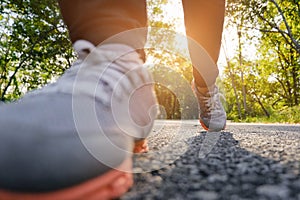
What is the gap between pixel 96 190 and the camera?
67 cm

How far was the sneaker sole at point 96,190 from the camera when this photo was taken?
619 millimetres

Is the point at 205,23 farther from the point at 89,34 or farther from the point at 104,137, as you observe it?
the point at 104,137

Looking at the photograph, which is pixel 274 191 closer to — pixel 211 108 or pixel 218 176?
pixel 218 176

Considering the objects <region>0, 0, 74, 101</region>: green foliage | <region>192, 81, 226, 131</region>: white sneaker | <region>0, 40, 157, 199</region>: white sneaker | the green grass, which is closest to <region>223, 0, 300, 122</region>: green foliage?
the green grass

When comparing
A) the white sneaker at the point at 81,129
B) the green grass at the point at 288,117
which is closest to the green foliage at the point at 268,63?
the green grass at the point at 288,117

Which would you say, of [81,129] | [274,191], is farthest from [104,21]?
[274,191]

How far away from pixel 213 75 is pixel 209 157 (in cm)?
82

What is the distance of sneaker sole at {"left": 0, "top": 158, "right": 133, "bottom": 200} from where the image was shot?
0.62 meters

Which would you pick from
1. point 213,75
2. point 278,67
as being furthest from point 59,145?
point 278,67

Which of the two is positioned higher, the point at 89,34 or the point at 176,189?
the point at 89,34

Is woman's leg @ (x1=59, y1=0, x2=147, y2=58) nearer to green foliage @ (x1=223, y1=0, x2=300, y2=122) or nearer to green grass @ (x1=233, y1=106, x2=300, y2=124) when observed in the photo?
green grass @ (x1=233, y1=106, x2=300, y2=124)

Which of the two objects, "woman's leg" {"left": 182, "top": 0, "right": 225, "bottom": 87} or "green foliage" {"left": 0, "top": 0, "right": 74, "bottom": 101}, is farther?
"green foliage" {"left": 0, "top": 0, "right": 74, "bottom": 101}

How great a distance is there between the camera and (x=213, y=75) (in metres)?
1.97

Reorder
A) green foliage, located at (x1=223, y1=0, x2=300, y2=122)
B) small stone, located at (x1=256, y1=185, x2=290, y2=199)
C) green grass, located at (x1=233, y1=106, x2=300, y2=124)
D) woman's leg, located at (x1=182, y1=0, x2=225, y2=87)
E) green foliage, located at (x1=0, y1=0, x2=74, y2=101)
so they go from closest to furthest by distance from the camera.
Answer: small stone, located at (x1=256, y1=185, x2=290, y2=199) → woman's leg, located at (x1=182, y1=0, x2=225, y2=87) → green grass, located at (x1=233, y1=106, x2=300, y2=124) → green foliage, located at (x1=0, y1=0, x2=74, y2=101) → green foliage, located at (x1=223, y1=0, x2=300, y2=122)
